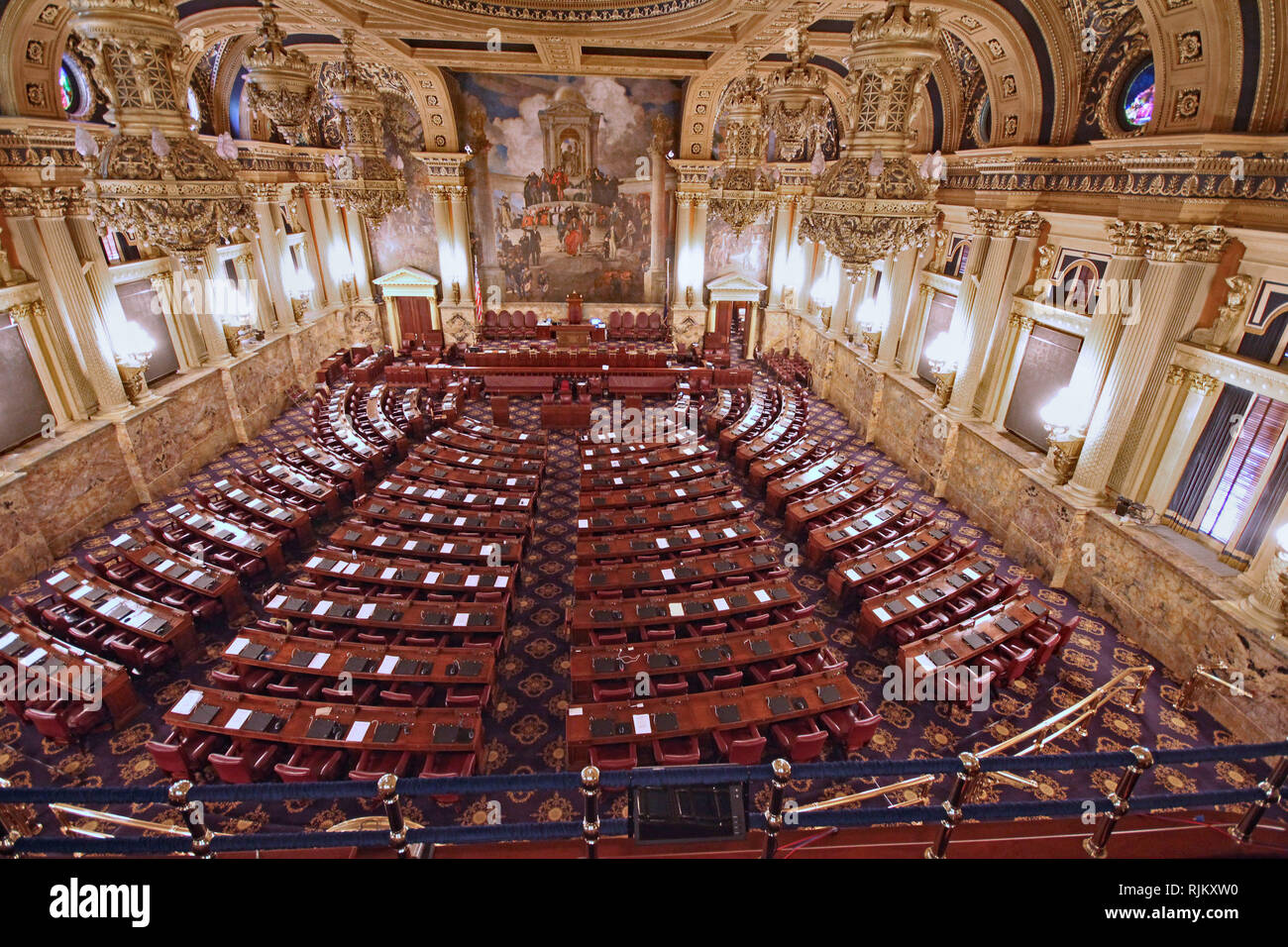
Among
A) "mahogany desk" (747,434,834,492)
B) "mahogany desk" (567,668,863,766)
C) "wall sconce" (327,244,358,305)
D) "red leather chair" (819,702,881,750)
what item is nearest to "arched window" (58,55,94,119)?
"wall sconce" (327,244,358,305)

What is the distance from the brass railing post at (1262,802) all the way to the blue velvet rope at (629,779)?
23 centimetres

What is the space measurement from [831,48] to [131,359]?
1785cm

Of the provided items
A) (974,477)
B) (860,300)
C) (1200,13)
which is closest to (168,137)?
(1200,13)

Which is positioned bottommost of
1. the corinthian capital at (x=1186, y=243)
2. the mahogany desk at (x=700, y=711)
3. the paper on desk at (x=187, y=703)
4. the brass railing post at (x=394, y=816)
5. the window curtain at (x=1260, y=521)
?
the mahogany desk at (x=700, y=711)

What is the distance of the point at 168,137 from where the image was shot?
598 cm

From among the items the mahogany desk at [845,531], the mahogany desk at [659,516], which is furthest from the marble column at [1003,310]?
the mahogany desk at [659,516]

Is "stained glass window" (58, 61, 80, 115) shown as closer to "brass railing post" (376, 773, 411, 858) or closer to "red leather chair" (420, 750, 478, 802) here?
"red leather chair" (420, 750, 478, 802)

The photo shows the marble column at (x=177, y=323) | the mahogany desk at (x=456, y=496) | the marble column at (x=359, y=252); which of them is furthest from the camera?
the marble column at (x=359, y=252)

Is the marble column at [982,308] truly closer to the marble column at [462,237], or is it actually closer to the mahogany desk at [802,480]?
the mahogany desk at [802,480]

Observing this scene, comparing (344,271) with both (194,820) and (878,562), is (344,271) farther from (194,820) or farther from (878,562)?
(194,820)

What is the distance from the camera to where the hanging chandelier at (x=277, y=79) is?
8266 millimetres

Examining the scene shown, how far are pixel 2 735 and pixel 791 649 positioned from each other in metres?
10.5

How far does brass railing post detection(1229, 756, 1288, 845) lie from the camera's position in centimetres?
359
